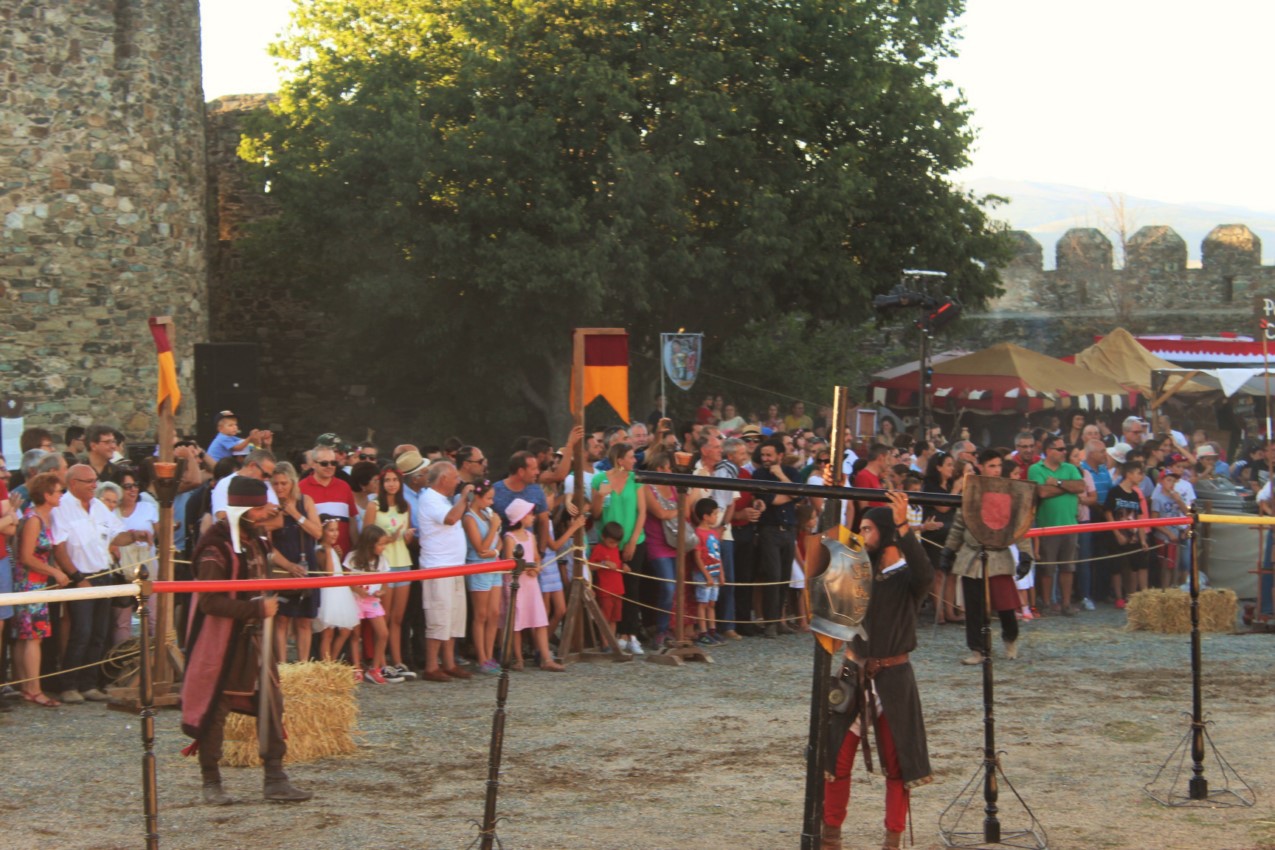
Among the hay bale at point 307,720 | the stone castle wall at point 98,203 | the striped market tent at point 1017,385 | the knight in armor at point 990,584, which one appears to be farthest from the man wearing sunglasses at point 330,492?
the striped market tent at point 1017,385

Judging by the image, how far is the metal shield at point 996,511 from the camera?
6.19 metres

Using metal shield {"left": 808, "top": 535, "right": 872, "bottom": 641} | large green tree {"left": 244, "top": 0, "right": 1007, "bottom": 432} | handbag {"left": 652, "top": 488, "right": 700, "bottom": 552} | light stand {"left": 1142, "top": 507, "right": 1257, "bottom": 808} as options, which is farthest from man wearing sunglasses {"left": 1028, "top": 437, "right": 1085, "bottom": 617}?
metal shield {"left": 808, "top": 535, "right": 872, "bottom": 641}

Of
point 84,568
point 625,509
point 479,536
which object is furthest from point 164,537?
point 625,509

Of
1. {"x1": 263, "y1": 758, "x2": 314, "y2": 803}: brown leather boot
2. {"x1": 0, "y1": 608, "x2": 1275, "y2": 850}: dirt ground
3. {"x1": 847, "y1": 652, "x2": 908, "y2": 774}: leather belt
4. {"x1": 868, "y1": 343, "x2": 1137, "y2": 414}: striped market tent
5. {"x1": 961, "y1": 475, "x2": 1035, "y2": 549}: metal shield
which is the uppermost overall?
{"x1": 868, "y1": 343, "x2": 1137, "y2": 414}: striped market tent

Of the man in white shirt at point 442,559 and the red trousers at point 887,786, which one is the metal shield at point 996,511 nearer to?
the red trousers at point 887,786

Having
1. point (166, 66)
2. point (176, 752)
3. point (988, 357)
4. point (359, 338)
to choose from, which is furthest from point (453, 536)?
point (988, 357)

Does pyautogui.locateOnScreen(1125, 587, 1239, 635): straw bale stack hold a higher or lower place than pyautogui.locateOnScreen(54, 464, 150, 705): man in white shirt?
lower

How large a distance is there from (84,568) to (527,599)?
10.1 ft

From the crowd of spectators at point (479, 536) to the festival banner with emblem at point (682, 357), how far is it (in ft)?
16.4

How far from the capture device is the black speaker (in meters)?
16.9

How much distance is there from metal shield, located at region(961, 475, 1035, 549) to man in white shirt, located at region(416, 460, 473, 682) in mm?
5347

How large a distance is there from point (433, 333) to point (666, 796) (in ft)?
52.2

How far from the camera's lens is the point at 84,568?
10000 mm

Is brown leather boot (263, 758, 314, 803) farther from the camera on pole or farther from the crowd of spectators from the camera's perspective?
the camera on pole
